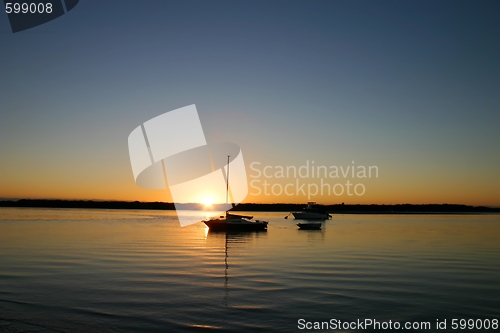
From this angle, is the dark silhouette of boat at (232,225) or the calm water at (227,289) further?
the dark silhouette of boat at (232,225)

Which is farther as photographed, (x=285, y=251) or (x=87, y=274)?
(x=285, y=251)

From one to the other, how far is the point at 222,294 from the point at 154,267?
30.3ft

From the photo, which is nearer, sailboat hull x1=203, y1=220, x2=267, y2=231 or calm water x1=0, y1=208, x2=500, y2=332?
calm water x1=0, y1=208, x2=500, y2=332

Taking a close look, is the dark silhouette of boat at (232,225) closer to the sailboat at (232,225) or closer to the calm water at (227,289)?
the sailboat at (232,225)

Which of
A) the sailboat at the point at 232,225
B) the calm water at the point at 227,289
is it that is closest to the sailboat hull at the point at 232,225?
the sailboat at the point at 232,225

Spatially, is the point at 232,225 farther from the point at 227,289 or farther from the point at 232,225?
the point at 227,289

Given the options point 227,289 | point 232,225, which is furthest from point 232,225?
point 227,289

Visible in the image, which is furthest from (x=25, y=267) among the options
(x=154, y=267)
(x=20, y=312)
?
(x=20, y=312)

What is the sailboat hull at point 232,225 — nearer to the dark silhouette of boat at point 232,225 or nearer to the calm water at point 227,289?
the dark silhouette of boat at point 232,225

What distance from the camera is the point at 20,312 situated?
14781 mm

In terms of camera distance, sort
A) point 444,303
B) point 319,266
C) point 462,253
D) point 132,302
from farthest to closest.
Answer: point 462,253 → point 319,266 → point 444,303 → point 132,302

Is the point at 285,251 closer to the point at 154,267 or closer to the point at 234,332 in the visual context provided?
the point at 154,267

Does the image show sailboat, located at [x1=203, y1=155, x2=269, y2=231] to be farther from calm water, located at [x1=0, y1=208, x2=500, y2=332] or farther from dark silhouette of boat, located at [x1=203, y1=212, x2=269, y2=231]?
calm water, located at [x1=0, y1=208, x2=500, y2=332]

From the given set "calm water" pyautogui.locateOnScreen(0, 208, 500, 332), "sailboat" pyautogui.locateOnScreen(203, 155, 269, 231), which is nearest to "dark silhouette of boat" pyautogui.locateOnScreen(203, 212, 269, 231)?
"sailboat" pyautogui.locateOnScreen(203, 155, 269, 231)
